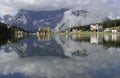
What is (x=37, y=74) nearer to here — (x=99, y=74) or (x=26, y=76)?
(x=26, y=76)

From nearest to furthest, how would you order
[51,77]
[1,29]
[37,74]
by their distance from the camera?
[51,77] < [37,74] < [1,29]

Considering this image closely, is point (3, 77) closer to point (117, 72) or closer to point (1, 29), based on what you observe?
point (117, 72)

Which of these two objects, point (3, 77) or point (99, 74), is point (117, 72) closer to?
point (99, 74)

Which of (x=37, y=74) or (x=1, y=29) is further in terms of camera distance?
(x=1, y=29)

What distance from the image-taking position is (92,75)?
2114 cm

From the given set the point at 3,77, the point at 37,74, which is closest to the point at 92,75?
the point at 37,74

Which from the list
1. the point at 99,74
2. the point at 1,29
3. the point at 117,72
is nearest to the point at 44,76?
the point at 99,74

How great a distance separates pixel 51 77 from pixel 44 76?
64 cm

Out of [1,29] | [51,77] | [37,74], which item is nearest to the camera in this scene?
[51,77]

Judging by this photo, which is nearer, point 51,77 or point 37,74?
point 51,77

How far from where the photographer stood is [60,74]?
2195 centimetres

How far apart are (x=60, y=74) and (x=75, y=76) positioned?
4.56ft

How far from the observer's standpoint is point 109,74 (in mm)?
21656

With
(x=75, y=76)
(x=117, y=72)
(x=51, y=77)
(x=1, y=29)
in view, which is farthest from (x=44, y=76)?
(x=1, y=29)
